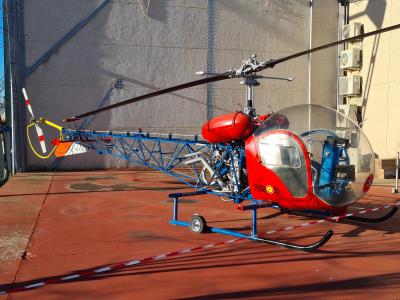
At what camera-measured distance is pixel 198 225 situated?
6656 mm

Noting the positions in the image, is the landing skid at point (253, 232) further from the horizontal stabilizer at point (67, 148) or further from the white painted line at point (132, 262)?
the horizontal stabilizer at point (67, 148)

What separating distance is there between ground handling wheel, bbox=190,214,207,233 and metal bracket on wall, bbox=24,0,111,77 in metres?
10.6

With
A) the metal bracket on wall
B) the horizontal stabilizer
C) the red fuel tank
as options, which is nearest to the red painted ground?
the red fuel tank

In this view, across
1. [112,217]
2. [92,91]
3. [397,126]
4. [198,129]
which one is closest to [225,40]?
[198,129]

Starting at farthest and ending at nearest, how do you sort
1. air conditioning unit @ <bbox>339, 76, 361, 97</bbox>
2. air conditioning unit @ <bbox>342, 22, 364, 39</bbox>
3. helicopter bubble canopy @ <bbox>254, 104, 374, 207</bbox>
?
air conditioning unit @ <bbox>339, 76, 361, 97</bbox> → air conditioning unit @ <bbox>342, 22, 364, 39</bbox> → helicopter bubble canopy @ <bbox>254, 104, 374, 207</bbox>

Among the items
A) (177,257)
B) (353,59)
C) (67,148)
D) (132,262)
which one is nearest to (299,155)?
(177,257)

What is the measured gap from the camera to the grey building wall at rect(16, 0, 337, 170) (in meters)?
15.2

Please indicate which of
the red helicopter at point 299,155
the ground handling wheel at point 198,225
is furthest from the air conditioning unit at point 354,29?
the ground handling wheel at point 198,225

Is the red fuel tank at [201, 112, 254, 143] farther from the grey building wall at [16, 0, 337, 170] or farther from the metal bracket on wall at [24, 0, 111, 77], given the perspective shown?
the metal bracket on wall at [24, 0, 111, 77]

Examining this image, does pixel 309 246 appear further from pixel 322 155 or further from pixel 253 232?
pixel 322 155

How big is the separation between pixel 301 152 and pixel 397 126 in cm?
1018

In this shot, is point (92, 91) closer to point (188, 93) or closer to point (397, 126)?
point (188, 93)

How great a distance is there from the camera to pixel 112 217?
791cm

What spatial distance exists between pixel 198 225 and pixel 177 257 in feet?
4.22
